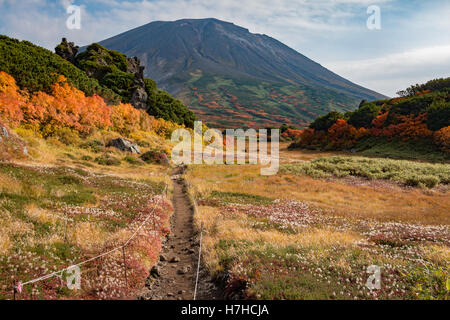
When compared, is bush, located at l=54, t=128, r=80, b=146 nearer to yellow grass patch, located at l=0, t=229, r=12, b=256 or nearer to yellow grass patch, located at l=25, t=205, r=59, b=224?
yellow grass patch, located at l=25, t=205, r=59, b=224

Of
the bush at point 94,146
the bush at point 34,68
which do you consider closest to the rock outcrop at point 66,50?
the bush at point 34,68

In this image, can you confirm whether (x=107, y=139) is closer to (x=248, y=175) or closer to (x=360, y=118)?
(x=248, y=175)

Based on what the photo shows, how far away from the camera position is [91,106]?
40906mm

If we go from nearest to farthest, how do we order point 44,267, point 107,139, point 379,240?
point 44,267 < point 379,240 < point 107,139

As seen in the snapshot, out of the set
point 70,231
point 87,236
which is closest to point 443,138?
point 87,236

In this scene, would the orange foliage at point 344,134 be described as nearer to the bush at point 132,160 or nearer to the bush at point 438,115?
the bush at point 438,115

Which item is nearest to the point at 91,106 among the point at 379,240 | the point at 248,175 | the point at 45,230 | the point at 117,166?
the point at 117,166

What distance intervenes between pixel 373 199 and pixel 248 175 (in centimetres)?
1613

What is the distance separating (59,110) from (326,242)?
3666cm

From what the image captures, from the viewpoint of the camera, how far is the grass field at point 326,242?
7.27 metres

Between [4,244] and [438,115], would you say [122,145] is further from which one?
[438,115]

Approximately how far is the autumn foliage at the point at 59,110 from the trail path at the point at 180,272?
24918 mm

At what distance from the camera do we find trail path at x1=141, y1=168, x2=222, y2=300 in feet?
28.0

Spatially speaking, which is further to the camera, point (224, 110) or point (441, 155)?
point (224, 110)
